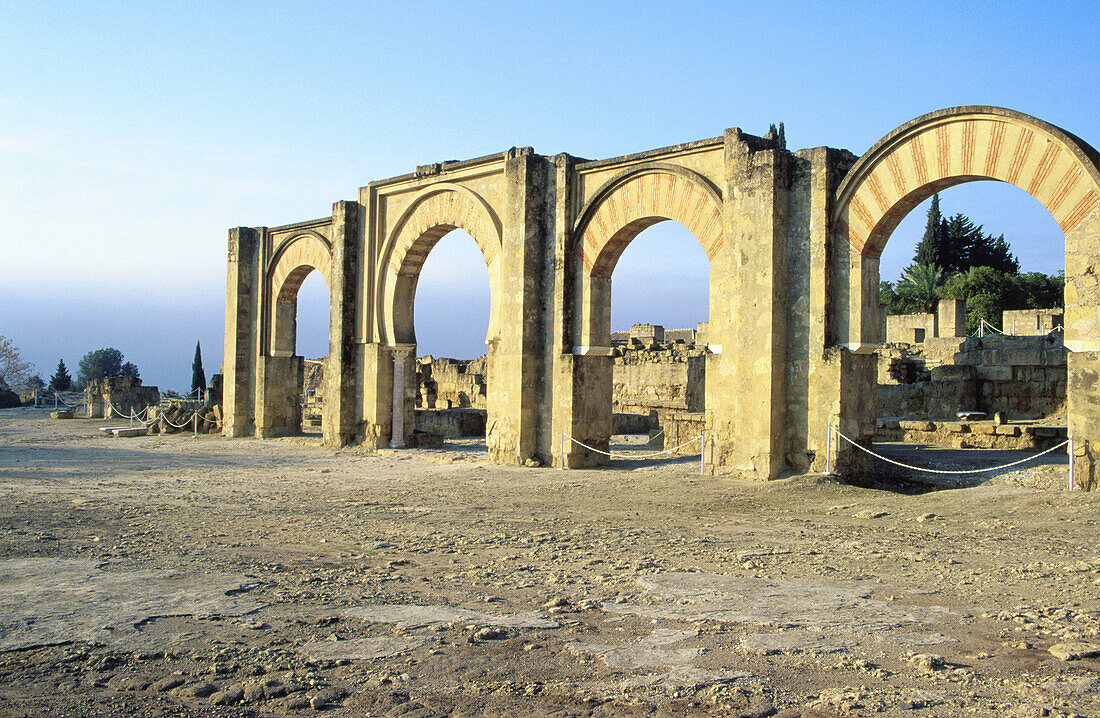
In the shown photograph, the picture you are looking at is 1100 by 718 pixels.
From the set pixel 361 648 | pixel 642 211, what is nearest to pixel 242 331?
pixel 642 211

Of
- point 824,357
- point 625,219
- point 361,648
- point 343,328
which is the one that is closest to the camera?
point 361,648

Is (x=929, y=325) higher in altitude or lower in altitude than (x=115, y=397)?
higher

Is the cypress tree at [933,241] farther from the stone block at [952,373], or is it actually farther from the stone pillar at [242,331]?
the stone pillar at [242,331]

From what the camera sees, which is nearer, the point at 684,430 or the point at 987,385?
the point at 684,430

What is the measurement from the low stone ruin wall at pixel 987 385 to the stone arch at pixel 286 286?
33.0 feet

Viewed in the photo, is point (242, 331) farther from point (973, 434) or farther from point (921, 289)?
point (921, 289)

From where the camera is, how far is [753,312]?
29.1 ft

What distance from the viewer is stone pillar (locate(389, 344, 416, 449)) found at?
12.9 metres

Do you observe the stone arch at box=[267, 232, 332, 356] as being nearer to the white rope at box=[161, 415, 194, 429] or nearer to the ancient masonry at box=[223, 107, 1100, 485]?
the ancient masonry at box=[223, 107, 1100, 485]

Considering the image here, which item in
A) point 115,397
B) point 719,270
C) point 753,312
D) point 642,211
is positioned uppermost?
point 642,211

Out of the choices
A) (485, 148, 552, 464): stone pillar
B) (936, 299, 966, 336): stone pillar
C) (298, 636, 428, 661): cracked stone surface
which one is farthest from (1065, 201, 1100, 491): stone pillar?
(936, 299, 966, 336): stone pillar

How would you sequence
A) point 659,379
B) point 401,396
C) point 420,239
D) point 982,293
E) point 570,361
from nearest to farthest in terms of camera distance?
point 570,361 < point 420,239 < point 401,396 < point 659,379 < point 982,293

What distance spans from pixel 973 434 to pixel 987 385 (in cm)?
390

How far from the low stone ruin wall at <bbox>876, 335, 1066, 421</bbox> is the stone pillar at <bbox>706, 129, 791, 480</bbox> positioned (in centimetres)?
639
